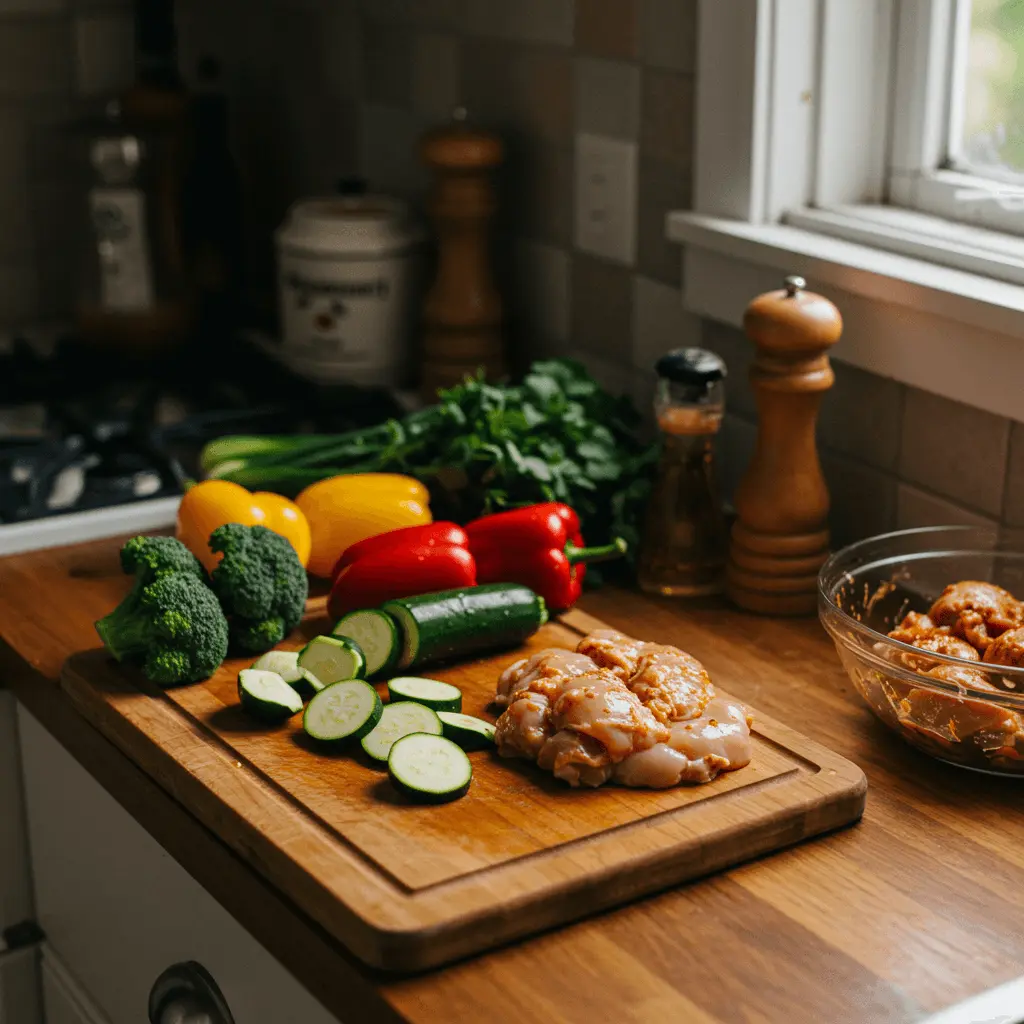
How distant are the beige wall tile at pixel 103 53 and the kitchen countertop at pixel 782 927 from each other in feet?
4.20

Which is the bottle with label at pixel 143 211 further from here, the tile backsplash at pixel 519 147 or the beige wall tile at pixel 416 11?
the beige wall tile at pixel 416 11

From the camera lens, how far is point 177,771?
1038mm

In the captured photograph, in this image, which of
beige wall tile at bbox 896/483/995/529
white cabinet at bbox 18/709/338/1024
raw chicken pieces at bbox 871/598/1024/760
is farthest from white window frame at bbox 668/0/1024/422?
white cabinet at bbox 18/709/338/1024

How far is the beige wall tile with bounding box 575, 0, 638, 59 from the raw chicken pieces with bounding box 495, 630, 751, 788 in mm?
758

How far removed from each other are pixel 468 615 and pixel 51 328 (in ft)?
4.07

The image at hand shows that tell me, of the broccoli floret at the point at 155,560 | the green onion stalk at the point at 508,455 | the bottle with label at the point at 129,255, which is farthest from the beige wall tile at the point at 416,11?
the broccoli floret at the point at 155,560

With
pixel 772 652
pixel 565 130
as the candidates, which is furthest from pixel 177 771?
pixel 565 130

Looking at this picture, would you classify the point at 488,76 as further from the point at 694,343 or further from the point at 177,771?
the point at 177,771

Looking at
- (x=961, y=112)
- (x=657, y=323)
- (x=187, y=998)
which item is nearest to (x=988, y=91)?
(x=961, y=112)

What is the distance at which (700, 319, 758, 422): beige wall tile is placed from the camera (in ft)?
4.99

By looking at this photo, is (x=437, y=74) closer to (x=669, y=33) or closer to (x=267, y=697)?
(x=669, y=33)

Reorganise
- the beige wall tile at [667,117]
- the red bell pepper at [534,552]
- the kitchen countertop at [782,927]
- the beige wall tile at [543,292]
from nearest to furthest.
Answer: the kitchen countertop at [782,927] < the red bell pepper at [534,552] < the beige wall tile at [667,117] < the beige wall tile at [543,292]

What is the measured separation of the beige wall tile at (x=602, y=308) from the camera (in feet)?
5.49

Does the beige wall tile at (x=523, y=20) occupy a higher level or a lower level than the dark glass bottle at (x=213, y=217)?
higher
